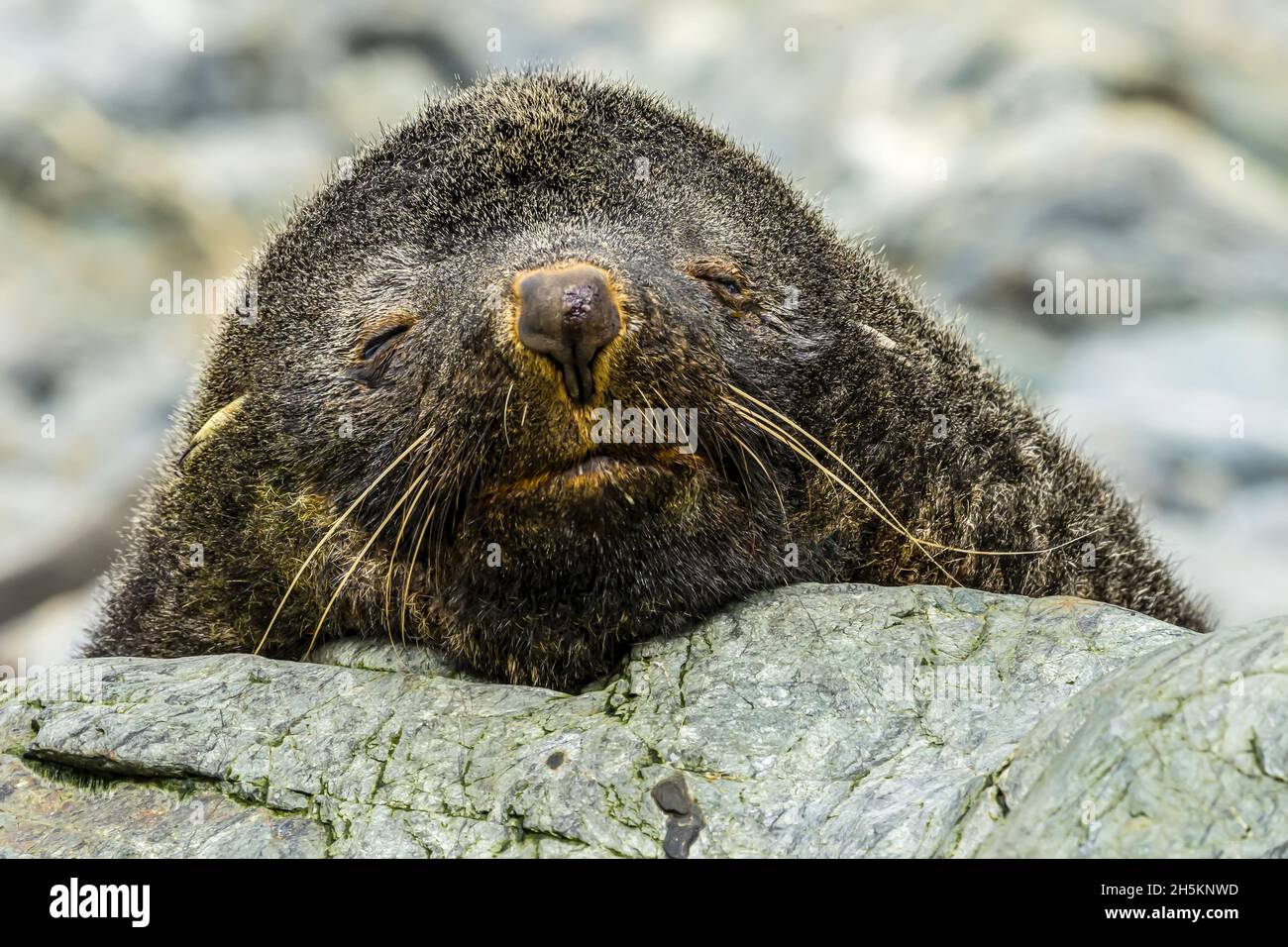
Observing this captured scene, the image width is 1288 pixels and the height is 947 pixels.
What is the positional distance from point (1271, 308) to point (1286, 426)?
1.52m

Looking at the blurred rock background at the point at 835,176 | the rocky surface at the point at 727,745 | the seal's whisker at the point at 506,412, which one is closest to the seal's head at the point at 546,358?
the seal's whisker at the point at 506,412

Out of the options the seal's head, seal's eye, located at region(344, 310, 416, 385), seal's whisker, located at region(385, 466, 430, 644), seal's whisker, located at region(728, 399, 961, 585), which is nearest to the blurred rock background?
the seal's head

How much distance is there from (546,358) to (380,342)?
1.44m

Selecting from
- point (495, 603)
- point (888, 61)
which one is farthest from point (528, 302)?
point (888, 61)

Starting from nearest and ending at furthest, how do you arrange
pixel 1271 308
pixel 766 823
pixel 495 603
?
pixel 766 823 → pixel 495 603 → pixel 1271 308

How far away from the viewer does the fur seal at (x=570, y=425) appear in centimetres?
443

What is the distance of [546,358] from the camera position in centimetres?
421

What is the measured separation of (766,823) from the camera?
394 centimetres

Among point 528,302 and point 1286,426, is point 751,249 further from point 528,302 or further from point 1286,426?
point 1286,426

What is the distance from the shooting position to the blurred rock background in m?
13.6

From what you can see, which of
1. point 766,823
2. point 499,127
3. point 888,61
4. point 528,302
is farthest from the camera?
point 888,61

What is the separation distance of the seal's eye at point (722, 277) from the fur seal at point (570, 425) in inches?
0.5

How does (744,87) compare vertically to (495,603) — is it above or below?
above

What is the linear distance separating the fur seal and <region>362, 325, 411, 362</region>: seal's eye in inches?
0.9
